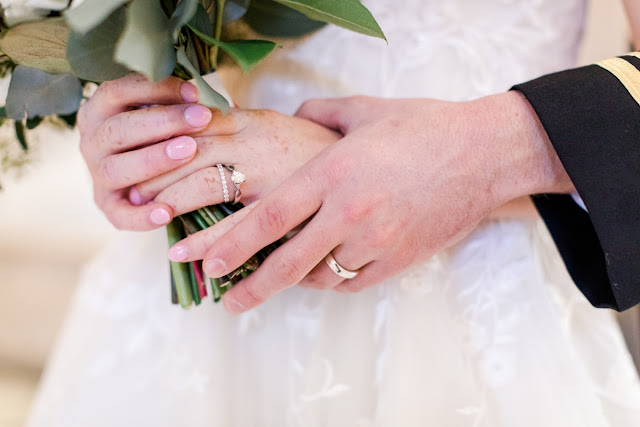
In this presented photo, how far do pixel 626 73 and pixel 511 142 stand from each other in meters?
0.14

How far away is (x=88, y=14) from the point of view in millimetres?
411

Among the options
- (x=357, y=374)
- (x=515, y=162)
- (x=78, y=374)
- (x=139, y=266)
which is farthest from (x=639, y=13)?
(x=78, y=374)

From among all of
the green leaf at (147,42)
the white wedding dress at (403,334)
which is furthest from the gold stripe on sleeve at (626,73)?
the green leaf at (147,42)

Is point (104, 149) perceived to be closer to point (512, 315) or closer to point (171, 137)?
point (171, 137)

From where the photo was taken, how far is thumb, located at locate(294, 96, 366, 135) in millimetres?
674

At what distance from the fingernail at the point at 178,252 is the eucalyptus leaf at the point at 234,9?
11.0 inches

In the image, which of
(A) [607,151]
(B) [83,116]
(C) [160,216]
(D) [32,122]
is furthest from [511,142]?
(D) [32,122]

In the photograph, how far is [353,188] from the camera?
1.84 feet

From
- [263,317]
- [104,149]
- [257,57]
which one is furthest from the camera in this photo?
[263,317]

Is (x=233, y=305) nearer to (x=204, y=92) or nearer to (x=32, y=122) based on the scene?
(x=204, y=92)

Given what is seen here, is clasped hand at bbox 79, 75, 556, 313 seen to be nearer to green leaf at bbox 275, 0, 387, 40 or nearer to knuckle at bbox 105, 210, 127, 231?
knuckle at bbox 105, 210, 127, 231

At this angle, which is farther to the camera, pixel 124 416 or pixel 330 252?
pixel 124 416

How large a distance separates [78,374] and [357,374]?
432 millimetres

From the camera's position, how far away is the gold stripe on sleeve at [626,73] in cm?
56
